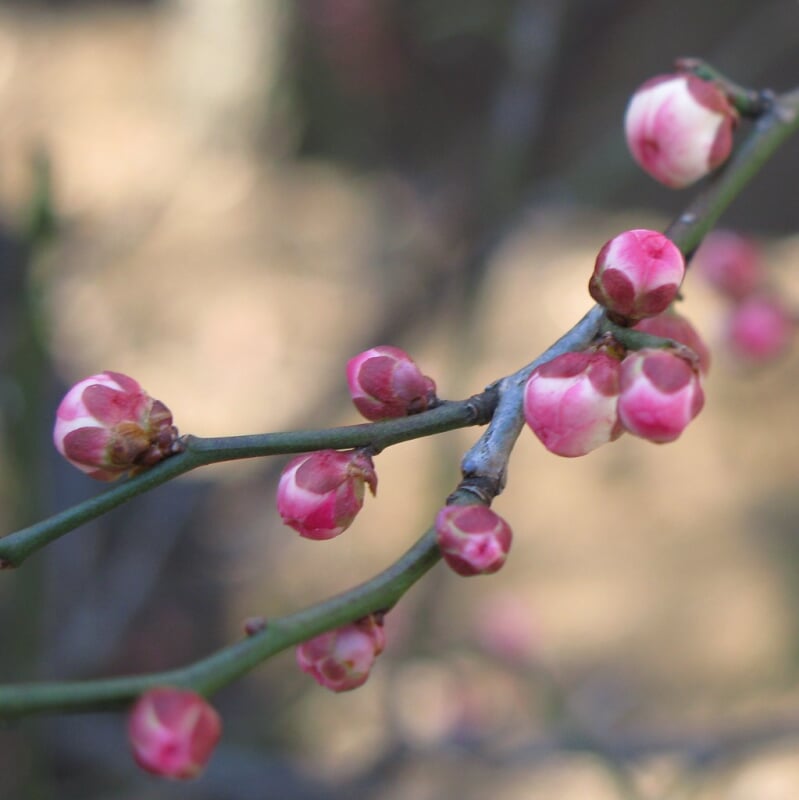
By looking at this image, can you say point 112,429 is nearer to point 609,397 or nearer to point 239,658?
point 239,658

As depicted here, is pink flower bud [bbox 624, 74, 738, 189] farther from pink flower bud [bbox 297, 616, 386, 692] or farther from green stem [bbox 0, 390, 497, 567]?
pink flower bud [bbox 297, 616, 386, 692]

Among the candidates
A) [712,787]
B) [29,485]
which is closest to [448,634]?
[712,787]

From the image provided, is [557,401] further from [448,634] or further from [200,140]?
[200,140]

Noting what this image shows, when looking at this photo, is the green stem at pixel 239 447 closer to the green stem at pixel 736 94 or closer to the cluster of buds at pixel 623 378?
the cluster of buds at pixel 623 378

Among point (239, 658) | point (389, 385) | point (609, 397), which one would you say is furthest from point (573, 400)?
point (239, 658)

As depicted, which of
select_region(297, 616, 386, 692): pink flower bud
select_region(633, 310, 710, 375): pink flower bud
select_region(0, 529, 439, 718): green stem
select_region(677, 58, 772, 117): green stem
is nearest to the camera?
select_region(0, 529, 439, 718): green stem

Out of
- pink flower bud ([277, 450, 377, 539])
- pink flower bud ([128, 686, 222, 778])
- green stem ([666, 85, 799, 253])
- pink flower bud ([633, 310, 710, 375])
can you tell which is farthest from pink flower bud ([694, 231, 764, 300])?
pink flower bud ([128, 686, 222, 778])

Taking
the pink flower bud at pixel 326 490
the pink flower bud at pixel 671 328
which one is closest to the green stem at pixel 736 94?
the pink flower bud at pixel 671 328
